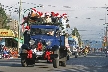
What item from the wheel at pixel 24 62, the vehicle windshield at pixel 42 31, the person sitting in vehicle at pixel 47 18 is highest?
the person sitting in vehicle at pixel 47 18

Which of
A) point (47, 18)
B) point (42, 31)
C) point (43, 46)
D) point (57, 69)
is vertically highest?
point (47, 18)

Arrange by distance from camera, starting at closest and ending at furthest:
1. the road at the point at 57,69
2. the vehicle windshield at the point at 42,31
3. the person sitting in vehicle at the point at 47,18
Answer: the road at the point at 57,69 → the vehicle windshield at the point at 42,31 → the person sitting in vehicle at the point at 47,18

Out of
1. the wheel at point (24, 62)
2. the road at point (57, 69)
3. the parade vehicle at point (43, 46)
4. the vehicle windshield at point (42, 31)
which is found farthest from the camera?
the vehicle windshield at point (42, 31)

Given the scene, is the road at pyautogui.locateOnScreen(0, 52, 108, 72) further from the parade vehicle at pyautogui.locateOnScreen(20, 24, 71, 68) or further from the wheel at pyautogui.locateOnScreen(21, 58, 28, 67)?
the parade vehicle at pyautogui.locateOnScreen(20, 24, 71, 68)

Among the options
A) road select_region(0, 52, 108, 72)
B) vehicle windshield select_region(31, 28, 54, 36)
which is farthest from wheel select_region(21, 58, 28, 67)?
vehicle windshield select_region(31, 28, 54, 36)

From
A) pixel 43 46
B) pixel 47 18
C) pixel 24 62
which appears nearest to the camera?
pixel 43 46

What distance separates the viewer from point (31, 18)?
24.9 metres

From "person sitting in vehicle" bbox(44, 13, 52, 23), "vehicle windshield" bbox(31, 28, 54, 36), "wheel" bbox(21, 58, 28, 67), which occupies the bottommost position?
"wheel" bbox(21, 58, 28, 67)

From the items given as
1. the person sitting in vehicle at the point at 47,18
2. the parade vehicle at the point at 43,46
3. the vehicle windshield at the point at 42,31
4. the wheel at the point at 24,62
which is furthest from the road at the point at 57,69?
the person sitting in vehicle at the point at 47,18

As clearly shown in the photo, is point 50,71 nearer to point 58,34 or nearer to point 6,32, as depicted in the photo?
point 58,34

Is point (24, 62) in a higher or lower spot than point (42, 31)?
lower

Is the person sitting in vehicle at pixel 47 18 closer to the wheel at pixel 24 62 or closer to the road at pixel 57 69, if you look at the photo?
the road at pixel 57 69

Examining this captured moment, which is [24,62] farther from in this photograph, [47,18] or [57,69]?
[47,18]

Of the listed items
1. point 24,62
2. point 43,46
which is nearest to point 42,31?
point 43,46
